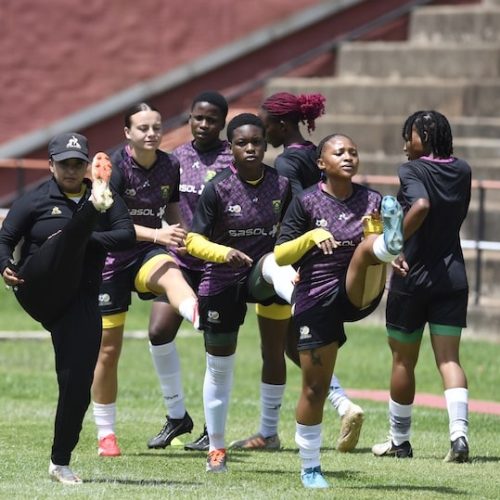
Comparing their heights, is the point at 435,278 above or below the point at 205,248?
below

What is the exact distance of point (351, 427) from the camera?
10094 millimetres

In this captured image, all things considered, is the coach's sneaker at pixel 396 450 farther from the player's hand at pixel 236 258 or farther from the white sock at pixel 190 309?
the player's hand at pixel 236 258

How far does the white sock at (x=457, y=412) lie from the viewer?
31.8 feet

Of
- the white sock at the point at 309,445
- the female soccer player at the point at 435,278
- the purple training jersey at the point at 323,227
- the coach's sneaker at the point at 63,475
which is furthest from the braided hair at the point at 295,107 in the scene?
the coach's sneaker at the point at 63,475

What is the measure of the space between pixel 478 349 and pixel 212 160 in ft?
22.6

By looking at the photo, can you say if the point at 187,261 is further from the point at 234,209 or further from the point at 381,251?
the point at 381,251

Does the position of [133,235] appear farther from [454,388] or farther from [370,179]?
[370,179]

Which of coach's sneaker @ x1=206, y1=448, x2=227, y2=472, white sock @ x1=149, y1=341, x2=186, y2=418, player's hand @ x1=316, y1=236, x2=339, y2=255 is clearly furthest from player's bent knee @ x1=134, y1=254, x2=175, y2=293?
player's hand @ x1=316, y1=236, x2=339, y2=255

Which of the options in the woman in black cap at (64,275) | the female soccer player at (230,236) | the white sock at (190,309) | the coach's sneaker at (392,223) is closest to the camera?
the coach's sneaker at (392,223)

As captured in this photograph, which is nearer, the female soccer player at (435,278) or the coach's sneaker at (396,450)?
the female soccer player at (435,278)

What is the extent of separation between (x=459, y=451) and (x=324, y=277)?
5.50 ft

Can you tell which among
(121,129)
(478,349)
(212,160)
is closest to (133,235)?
(212,160)

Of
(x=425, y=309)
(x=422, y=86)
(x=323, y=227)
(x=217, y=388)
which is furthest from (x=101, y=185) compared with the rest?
(x=422, y=86)

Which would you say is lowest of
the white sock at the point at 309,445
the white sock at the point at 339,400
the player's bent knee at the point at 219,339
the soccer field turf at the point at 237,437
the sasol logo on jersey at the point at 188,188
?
the soccer field turf at the point at 237,437
